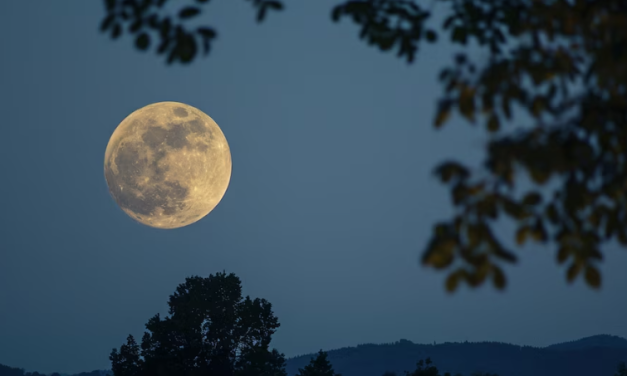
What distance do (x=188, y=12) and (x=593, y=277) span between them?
4.97m

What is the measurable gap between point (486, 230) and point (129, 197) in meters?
27.0

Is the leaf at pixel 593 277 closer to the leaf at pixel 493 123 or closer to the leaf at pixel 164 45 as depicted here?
the leaf at pixel 493 123

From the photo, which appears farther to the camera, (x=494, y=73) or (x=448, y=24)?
(x=448, y=24)

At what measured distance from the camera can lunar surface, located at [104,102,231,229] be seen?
1219 inches

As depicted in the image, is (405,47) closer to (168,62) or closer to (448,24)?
(448,24)

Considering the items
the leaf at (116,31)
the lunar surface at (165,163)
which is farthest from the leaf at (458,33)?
the lunar surface at (165,163)

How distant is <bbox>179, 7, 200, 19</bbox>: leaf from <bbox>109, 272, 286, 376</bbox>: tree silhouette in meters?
42.7

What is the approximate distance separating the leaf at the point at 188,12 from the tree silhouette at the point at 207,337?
42.7 metres

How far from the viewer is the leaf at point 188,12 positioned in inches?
310

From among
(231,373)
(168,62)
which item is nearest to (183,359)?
(231,373)

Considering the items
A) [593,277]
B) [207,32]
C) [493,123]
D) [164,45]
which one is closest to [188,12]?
[207,32]

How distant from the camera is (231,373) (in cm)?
5119

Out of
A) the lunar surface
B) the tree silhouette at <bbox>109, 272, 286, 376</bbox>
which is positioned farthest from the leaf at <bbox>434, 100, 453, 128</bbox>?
the tree silhouette at <bbox>109, 272, 286, 376</bbox>

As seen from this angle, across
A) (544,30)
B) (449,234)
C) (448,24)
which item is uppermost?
(448,24)
